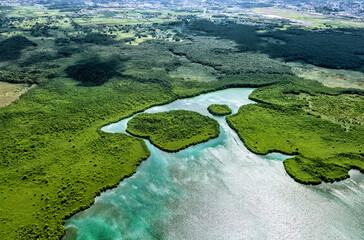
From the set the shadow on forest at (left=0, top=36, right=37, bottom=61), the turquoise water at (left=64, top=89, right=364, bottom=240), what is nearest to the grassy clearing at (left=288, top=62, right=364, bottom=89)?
the turquoise water at (left=64, top=89, right=364, bottom=240)

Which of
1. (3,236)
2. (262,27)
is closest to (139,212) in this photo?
(3,236)

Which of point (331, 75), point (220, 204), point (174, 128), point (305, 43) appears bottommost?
point (220, 204)

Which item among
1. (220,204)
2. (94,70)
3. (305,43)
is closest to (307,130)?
(220,204)

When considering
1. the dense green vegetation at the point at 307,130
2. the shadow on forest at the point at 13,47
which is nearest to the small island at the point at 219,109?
the dense green vegetation at the point at 307,130

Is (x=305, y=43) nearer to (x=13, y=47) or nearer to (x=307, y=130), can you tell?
(x=307, y=130)

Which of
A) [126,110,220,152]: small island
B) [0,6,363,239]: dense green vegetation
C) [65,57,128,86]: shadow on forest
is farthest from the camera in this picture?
[65,57,128,86]: shadow on forest

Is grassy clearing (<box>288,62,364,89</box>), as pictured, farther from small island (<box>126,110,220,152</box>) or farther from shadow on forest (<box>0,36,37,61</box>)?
shadow on forest (<box>0,36,37,61</box>)

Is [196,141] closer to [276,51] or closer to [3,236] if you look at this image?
[3,236]
